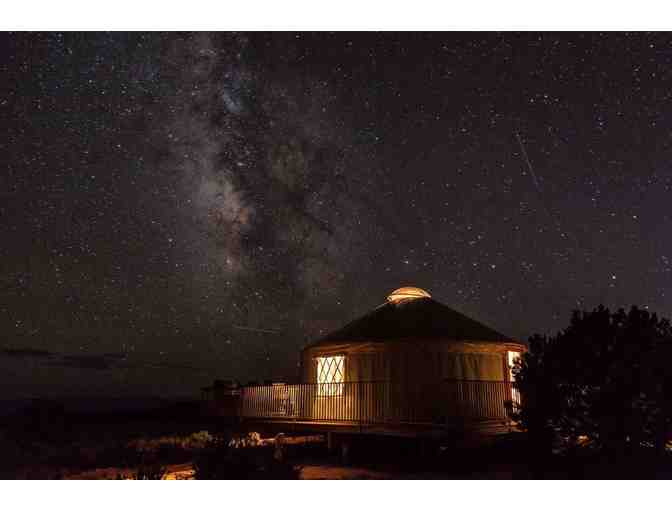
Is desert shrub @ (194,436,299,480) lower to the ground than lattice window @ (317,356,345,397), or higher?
lower

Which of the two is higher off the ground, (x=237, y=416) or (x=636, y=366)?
→ (x=636, y=366)

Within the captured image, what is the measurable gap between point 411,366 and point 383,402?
1120 millimetres

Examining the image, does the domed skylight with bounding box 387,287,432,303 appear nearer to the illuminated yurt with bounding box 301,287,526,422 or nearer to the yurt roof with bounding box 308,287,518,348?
the yurt roof with bounding box 308,287,518,348

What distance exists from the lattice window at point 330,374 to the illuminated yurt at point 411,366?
0.08 feet

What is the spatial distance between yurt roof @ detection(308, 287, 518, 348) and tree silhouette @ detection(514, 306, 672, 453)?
14.1 feet

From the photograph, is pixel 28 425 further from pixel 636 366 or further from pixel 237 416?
pixel 636 366

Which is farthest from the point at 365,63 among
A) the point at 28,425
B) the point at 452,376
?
the point at 28,425

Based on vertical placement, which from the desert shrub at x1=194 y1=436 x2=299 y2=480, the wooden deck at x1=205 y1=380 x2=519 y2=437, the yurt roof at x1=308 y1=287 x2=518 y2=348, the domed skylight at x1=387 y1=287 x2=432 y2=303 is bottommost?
the desert shrub at x1=194 y1=436 x2=299 y2=480

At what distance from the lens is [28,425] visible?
1614 cm

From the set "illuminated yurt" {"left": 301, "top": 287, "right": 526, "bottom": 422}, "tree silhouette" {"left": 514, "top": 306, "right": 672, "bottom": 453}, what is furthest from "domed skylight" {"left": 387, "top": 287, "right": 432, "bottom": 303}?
"tree silhouette" {"left": 514, "top": 306, "right": 672, "bottom": 453}

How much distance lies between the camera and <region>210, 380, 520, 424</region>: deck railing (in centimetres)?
1064
